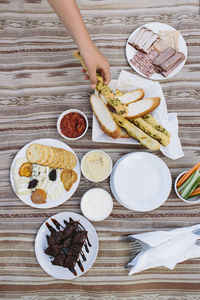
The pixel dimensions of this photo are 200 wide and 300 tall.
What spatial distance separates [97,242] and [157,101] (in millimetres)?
808

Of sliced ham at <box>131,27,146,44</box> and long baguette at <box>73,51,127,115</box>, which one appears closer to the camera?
long baguette at <box>73,51,127,115</box>

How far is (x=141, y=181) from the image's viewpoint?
1335 mm

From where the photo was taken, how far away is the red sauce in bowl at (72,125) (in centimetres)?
136

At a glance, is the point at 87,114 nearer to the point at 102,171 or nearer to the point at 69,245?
the point at 102,171

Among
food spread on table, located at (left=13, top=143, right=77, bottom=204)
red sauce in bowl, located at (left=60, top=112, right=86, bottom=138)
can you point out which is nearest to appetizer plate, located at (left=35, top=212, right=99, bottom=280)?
food spread on table, located at (left=13, top=143, right=77, bottom=204)

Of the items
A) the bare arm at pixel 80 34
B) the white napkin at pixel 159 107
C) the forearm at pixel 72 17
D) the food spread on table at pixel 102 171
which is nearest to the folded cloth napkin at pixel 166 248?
the food spread on table at pixel 102 171

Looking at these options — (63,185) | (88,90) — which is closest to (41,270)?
(63,185)

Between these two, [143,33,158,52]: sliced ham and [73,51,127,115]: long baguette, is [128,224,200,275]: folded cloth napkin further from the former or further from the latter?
[143,33,158,52]: sliced ham

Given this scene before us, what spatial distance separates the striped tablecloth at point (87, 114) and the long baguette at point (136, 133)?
0.11 meters

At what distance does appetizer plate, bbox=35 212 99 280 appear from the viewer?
125cm

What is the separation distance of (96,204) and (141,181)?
0.89 feet

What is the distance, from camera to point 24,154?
1352 millimetres

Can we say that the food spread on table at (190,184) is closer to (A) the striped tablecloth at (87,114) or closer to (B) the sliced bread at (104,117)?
(A) the striped tablecloth at (87,114)

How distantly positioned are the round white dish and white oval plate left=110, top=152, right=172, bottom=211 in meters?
0.06
